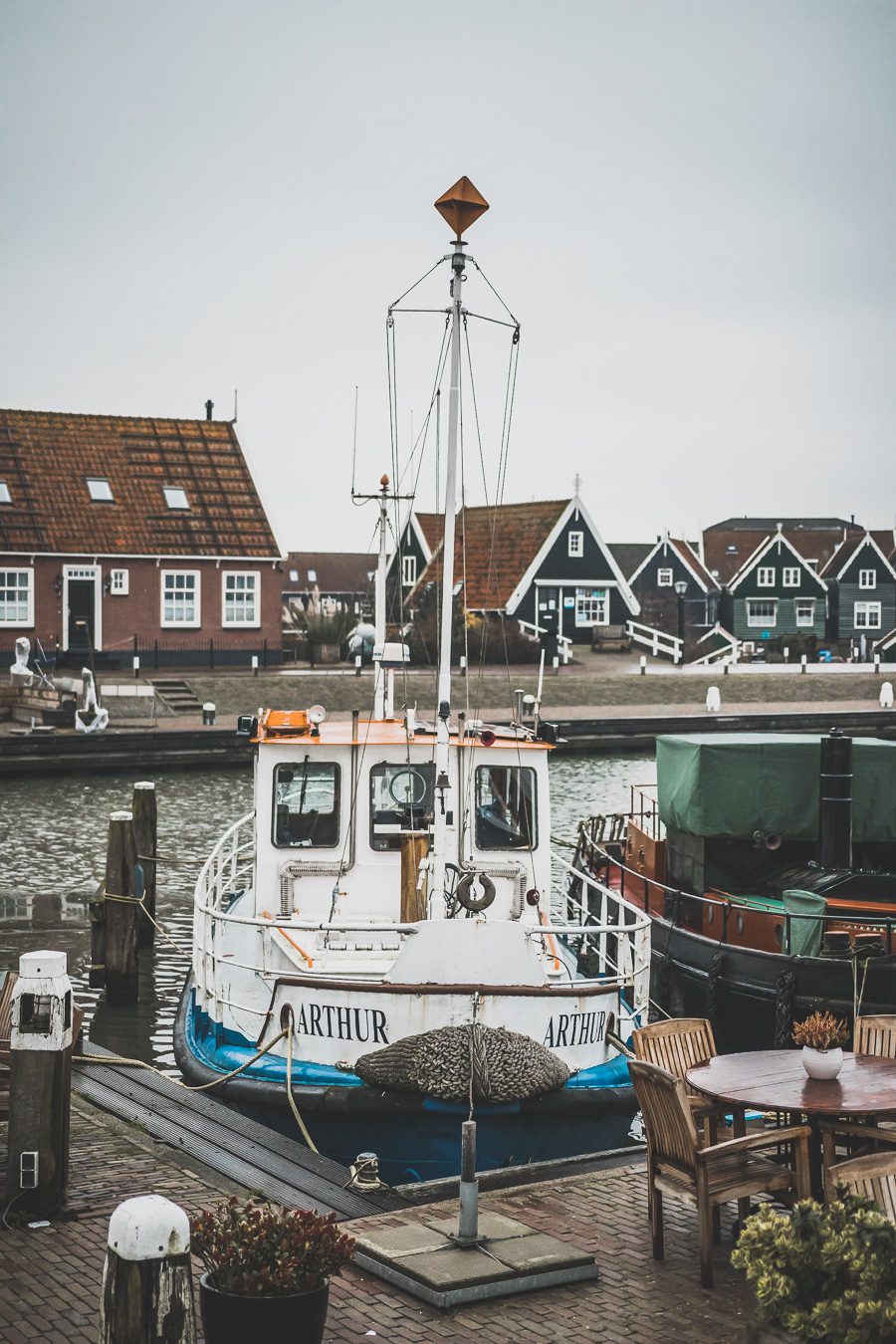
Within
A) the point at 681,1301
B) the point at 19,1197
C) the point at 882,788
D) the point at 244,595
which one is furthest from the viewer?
the point at 244,595

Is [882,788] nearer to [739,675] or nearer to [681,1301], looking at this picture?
[681,1301]

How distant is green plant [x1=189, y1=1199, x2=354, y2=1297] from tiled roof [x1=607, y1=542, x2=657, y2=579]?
286ft

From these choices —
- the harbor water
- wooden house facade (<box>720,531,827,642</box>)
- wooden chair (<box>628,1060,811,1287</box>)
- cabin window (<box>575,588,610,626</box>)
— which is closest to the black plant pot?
wooden chair (<box>628,1060,811,1287</box>)

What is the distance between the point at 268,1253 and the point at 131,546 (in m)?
46.2

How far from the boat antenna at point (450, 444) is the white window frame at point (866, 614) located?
73.0 meters

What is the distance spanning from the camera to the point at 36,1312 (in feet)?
22.1

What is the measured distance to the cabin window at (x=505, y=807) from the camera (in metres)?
14.0

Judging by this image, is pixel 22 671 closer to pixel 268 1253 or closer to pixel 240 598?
pixel 240 598

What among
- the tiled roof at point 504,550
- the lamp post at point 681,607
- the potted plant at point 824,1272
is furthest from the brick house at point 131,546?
the potted plant at point 824,1272

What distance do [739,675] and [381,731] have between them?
44.9m

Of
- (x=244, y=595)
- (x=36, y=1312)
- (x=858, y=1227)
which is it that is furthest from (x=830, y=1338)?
(x=244, y=595)

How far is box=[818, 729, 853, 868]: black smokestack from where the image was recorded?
16266 mm

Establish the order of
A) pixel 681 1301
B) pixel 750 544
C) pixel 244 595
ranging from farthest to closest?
pixel 750 544
pixel 244 595
pixel 681 1301

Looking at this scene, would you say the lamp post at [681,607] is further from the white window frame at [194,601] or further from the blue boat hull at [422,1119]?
the blue boat hull at [422,1119]
